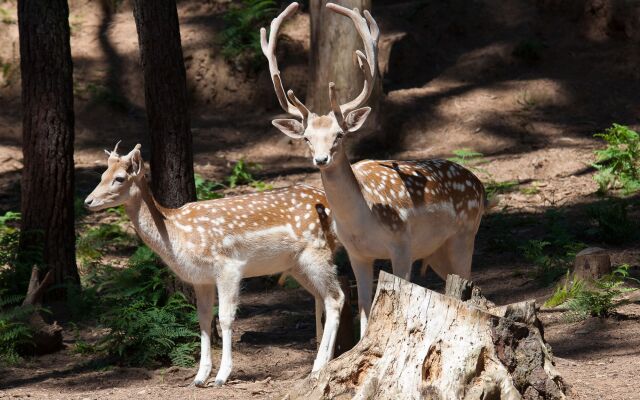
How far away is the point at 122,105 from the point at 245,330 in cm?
734

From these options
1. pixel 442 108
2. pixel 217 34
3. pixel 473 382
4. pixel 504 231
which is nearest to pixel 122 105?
pixel 217 34

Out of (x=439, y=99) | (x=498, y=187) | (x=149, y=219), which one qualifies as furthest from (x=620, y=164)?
(x=149, y=219)

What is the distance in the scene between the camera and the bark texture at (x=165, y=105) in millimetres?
9047

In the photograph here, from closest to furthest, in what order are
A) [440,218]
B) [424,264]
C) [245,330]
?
[440,218] < [424,264] < [245,330]

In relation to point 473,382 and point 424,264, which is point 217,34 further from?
point 473,382

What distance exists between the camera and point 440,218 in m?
8.29

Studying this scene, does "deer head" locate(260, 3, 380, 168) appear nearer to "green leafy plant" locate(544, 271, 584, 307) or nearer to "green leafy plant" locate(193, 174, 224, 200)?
"green leafy plant" locate(544, 271, 584, 307)

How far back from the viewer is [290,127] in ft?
26.0

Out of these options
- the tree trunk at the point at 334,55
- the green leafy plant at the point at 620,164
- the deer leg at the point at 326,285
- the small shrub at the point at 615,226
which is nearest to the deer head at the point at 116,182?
the deer leg at the point at 326,285

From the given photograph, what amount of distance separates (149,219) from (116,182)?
41 centimetres

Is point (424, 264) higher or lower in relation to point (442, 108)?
lower

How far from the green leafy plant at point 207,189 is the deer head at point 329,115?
4.76 m

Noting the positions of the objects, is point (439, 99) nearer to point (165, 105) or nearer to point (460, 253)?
point (460, 253)

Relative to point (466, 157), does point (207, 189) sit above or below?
below
